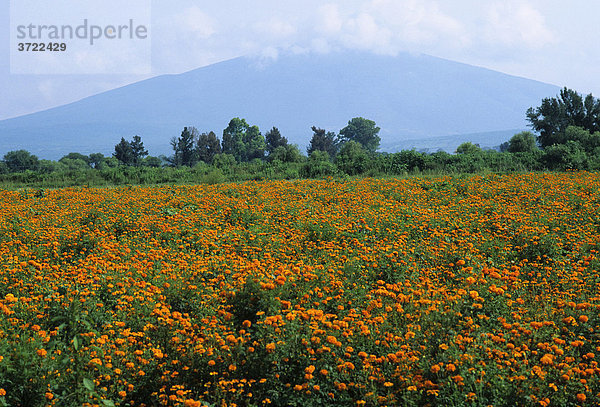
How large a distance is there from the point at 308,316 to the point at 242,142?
86770 mm

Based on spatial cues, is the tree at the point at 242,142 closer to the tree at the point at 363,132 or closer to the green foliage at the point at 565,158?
the tree at the point at 363,132

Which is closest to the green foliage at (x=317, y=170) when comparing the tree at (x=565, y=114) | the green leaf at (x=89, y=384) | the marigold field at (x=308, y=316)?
the marigold field at (x=308, y=316)

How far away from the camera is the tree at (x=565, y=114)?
48.3 meters

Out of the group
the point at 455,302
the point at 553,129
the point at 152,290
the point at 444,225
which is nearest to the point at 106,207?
the point at 152,290

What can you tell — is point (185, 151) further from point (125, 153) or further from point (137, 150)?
point (137, 150)

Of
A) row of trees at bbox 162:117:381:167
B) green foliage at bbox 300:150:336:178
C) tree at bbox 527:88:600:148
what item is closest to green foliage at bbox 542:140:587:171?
green foliage at bbox 300:150:336:178

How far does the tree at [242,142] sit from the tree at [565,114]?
1890 inches

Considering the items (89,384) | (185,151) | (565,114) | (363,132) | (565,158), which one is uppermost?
(363,132)

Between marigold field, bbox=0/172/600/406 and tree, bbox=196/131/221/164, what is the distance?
2823 inches

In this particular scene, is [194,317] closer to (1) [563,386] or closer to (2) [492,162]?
(1) [563,386]

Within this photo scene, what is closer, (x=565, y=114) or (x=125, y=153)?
(x=565, y=114)

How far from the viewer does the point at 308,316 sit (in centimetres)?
430

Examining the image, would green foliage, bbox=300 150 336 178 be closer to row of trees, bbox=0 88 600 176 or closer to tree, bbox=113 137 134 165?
row of trees, bbox=0 88 600 176

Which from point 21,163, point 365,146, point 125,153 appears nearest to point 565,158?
point 125,153
